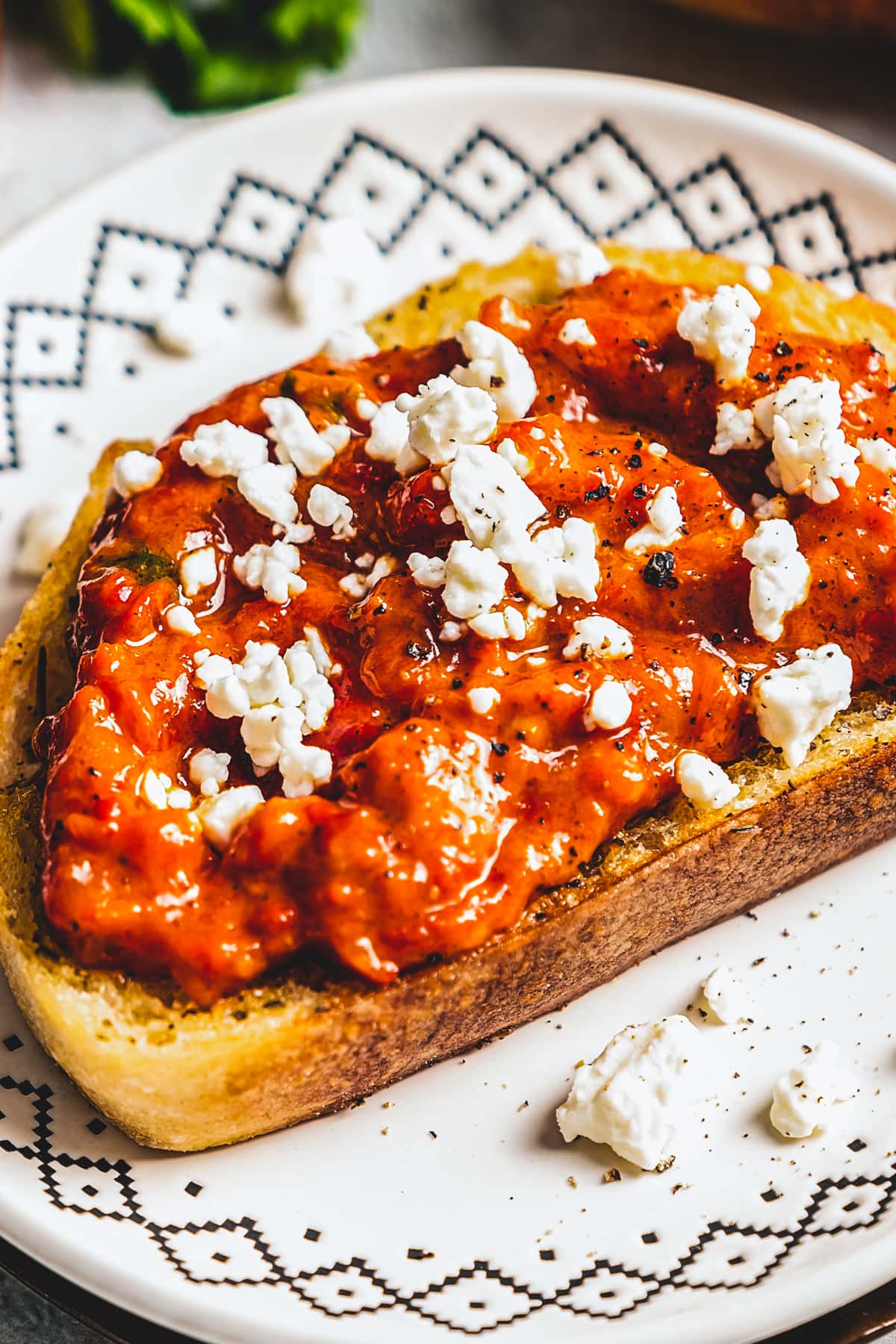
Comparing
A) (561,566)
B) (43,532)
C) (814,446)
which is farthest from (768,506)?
(43,532)

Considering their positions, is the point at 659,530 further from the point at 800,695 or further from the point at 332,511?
the point at 332,511

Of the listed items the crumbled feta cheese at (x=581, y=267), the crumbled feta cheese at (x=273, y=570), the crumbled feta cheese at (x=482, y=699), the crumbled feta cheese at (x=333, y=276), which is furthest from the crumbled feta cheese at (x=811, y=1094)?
the crumbled feta cheese at (x=333, y=276)

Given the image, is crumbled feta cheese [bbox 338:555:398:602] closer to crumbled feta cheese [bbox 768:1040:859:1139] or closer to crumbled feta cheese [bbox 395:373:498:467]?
crumbled feta cheese [bbox 395:373:498:467]

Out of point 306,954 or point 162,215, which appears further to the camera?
point 162,215

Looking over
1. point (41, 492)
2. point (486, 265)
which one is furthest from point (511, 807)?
point (486, 265)

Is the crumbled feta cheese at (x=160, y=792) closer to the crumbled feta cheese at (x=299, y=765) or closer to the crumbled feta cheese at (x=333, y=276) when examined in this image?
the crumbled feta cheese at (x=299, y=765)

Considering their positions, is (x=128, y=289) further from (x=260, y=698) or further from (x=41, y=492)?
(x=260, y=698)

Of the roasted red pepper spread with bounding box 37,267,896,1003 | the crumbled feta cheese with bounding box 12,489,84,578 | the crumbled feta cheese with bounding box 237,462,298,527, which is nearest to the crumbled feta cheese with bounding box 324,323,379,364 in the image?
the roasted red pepper spread with bounding box 37,267,896,1003
